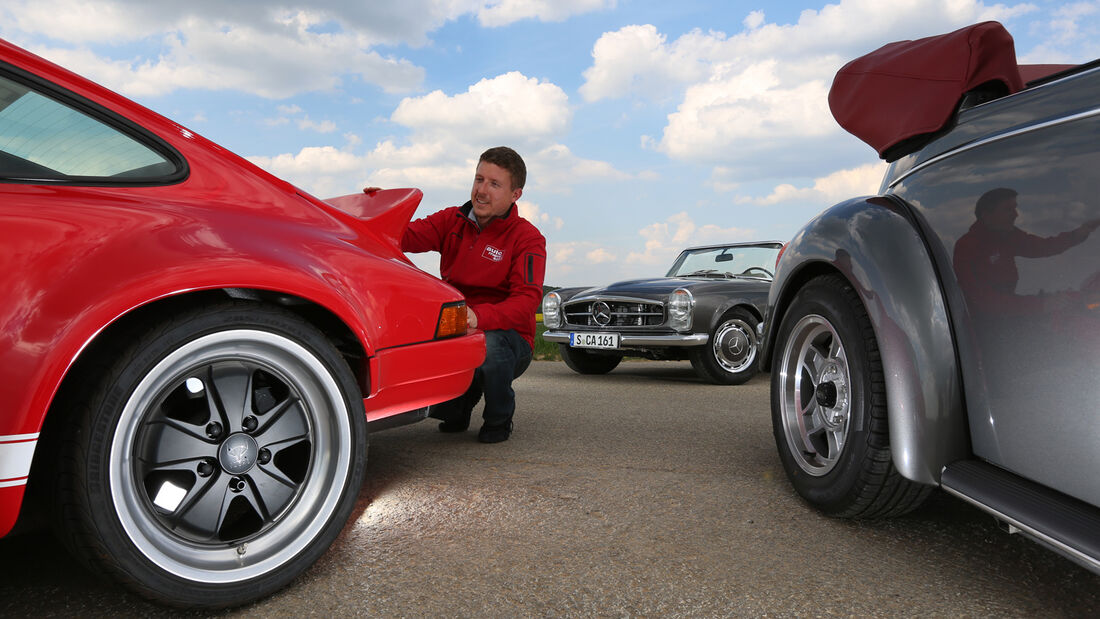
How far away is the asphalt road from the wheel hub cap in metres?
0.33

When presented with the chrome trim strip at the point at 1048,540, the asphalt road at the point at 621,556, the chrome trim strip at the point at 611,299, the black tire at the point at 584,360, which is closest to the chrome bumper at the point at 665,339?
the chrome trim strip at the point at 611,299

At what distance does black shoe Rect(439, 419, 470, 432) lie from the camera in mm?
3730

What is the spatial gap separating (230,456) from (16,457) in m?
0.45

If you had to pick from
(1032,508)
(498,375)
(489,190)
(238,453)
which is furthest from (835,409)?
(489,190)

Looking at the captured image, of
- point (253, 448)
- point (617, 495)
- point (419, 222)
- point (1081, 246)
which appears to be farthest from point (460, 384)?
point (1081, 246)

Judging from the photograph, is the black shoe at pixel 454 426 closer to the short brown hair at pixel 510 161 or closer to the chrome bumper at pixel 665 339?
the short brown hair at pixel 510 161

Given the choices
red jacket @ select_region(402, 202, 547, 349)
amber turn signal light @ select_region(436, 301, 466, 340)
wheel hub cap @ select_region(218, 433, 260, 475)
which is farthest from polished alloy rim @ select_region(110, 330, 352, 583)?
red jacket @ select_region(402, 202, 547, 349)

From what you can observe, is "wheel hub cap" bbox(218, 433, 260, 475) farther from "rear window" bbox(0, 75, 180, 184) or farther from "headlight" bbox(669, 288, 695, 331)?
"headlight" bbox(669, 288, 695, 331)

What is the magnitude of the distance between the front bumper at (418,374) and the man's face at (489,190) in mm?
1085

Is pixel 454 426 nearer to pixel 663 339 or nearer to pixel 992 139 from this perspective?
pixel 992 139

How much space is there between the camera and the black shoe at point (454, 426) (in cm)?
373

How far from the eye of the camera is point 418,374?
7.45 ft

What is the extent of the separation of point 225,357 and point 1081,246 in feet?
6.28

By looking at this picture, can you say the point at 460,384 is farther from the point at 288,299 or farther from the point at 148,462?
the point at 148,462
